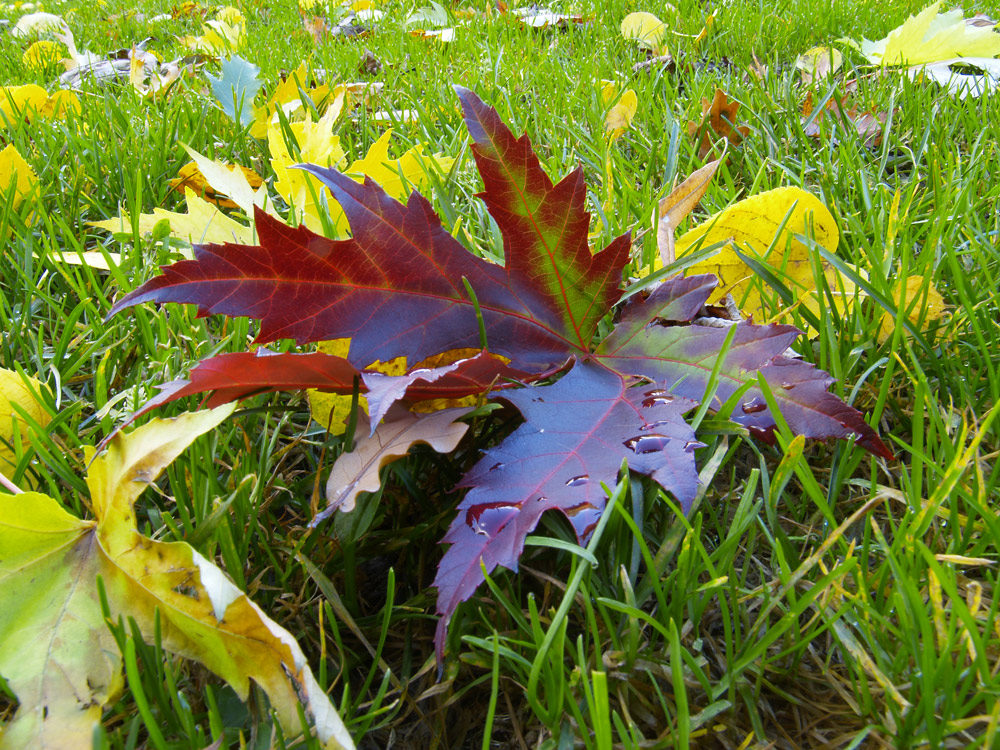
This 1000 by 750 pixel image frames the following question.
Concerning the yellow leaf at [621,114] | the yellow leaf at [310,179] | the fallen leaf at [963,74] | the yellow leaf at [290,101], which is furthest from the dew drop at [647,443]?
the fallen leaf at [963,74]

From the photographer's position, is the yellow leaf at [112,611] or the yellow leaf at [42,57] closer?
the yellow leaf at [112,611]

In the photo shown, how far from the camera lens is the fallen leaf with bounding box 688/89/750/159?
1.73 m

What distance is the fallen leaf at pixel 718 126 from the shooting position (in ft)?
5.67

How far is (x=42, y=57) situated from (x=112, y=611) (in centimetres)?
359

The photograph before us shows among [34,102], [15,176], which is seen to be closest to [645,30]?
[34,102]

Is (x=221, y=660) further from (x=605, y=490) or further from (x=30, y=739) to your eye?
(x=605, y=490)

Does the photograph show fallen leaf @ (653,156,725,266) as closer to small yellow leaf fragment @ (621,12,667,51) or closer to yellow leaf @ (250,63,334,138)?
yellow leaf @ (250,63,334,138)

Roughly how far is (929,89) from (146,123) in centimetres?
218

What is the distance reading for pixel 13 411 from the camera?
0.87 m

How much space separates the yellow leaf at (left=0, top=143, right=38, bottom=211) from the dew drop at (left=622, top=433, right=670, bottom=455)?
1320 millimetres

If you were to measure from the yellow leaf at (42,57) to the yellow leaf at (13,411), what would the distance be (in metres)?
A: 3.00

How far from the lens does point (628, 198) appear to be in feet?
4.54

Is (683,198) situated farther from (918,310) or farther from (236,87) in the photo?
(236,87)

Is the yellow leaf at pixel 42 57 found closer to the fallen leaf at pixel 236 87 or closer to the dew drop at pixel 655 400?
the fallen leaf at pixel 236 87
